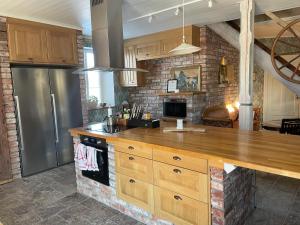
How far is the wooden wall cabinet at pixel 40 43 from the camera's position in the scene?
3.41 meters

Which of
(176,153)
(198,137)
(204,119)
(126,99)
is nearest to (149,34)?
(126,99)

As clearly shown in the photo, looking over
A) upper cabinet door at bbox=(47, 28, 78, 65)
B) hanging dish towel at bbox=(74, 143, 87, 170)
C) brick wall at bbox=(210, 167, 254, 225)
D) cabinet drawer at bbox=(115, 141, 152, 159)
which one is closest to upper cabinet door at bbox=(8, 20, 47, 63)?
upper cabinet door at bbox=(47, 28, 78, 65)

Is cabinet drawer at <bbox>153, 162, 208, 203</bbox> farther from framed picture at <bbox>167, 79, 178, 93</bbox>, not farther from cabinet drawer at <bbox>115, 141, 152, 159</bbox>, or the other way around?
framed picture at <bbox>167, 79, 178, 93</bbox>

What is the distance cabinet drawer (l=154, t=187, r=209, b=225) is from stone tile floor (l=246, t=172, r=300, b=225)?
747 mm

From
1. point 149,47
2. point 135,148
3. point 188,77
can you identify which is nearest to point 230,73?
point 188,77

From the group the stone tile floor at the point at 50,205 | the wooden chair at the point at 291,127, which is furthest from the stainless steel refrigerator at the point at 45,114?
the wooden chair at the point at 291,127

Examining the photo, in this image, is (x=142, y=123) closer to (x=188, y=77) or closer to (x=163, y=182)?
(x=163, y=182)

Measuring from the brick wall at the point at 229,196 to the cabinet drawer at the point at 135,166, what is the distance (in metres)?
0.65

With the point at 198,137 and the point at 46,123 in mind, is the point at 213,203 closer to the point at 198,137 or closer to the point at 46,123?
the point at 198,137

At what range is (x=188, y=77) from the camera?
4441 mm

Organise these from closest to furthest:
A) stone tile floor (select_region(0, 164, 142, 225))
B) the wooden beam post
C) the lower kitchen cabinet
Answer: the lower kitchen cabinet
stone tile floor (select_region(0, 164, 142, 225))
the wooden beam post

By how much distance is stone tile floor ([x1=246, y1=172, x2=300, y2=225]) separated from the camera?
91.4 inches

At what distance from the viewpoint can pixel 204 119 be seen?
4.38 meters

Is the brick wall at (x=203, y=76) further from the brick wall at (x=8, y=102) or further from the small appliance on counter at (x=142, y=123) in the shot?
the brick wall at (x=8, y=102)
